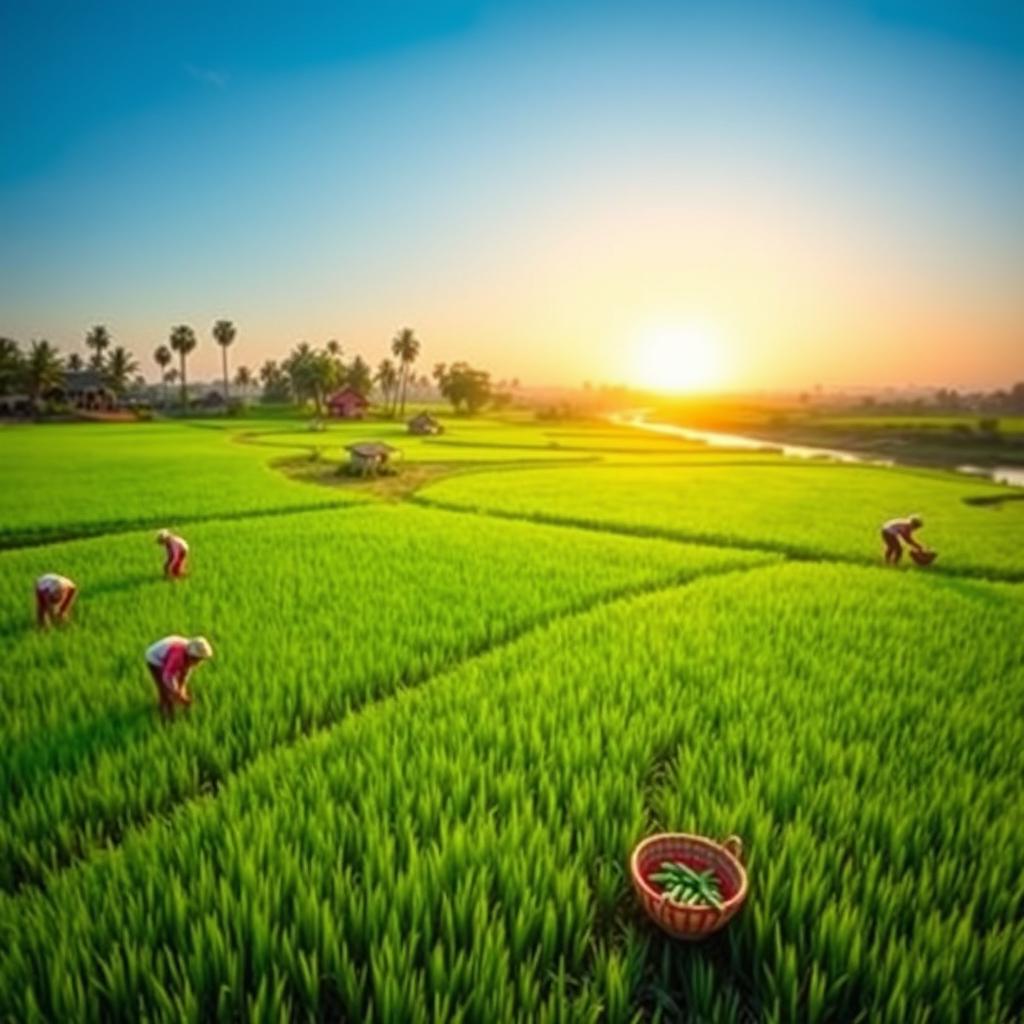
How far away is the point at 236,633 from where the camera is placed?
6668mm

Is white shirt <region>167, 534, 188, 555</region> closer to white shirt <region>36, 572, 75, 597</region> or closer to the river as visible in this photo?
white shirt <region>36, 572, 75, 597</region>

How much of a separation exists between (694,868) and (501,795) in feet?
3.52

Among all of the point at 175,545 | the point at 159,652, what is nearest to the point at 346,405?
the point at 175,545

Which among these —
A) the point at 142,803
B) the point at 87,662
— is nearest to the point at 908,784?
the point at 142,803

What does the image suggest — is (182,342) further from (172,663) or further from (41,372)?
(172,663)

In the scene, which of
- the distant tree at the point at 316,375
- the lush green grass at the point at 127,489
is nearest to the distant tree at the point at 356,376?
the distant tree at the point at 316,375

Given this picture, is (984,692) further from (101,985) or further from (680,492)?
(680,492)

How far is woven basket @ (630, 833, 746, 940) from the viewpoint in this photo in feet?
8.60

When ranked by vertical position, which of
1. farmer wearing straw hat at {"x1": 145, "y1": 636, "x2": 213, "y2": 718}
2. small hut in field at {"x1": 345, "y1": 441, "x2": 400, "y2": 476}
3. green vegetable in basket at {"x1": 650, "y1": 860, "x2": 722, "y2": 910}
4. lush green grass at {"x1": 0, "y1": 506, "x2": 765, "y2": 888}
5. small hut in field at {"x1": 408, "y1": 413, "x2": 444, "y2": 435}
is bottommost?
lush green grass at {"x1": 0, "y1": 506, "x2": 765, "y2": 888}

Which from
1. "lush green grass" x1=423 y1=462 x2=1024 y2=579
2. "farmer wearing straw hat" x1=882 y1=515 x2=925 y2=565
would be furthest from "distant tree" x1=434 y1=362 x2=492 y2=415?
"farmer wearing straw hat" x1=882 y1=515 x2=925 y2=565

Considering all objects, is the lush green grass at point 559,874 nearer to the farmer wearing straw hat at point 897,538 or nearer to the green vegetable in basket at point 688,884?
the green vegetable in basket at point 688,884

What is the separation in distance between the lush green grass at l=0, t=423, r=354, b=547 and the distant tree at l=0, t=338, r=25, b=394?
3624 centimetres

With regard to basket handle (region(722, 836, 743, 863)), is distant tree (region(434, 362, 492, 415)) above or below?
above

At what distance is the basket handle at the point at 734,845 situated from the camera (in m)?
2.98
